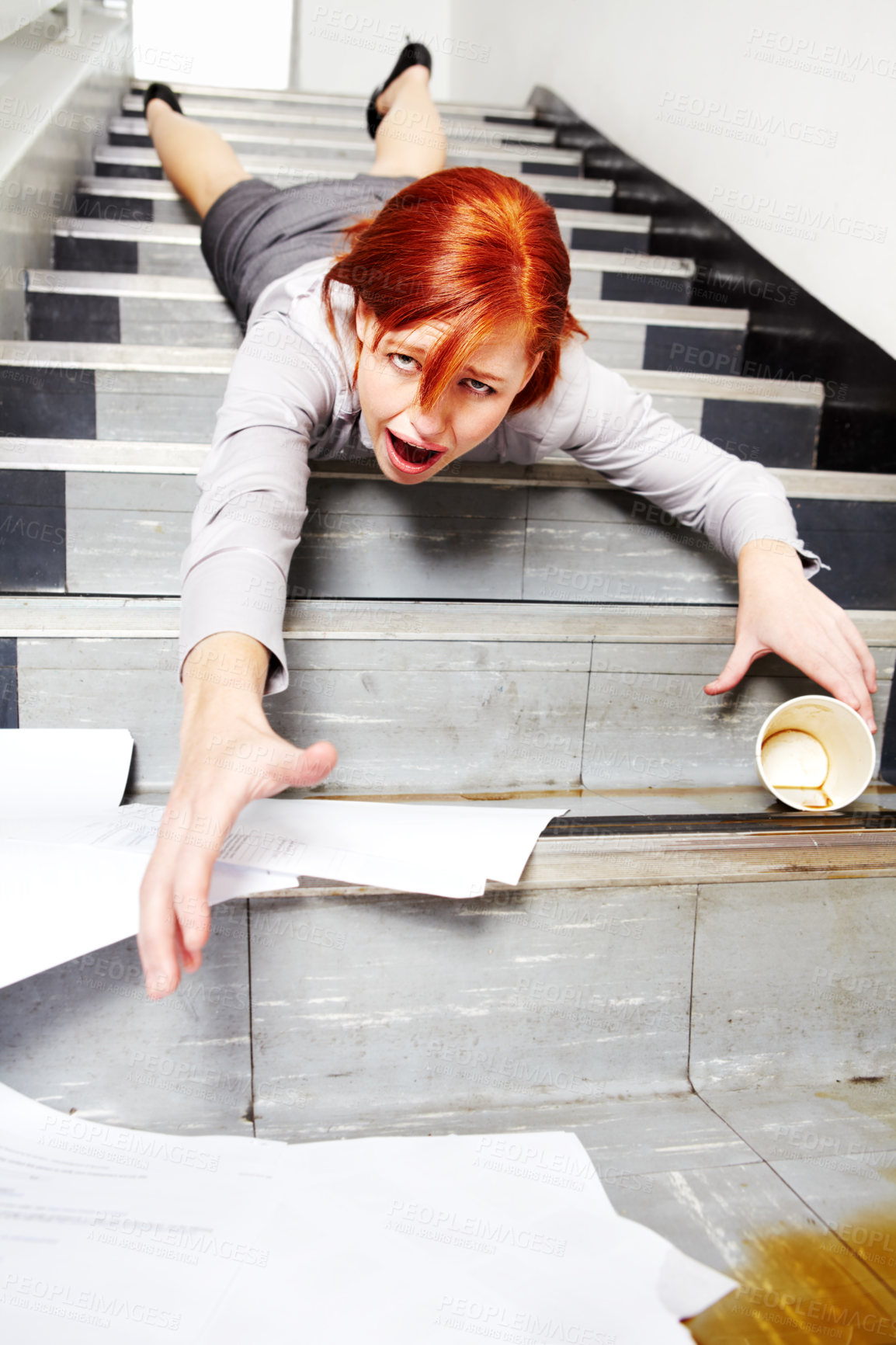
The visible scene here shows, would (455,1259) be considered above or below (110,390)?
below

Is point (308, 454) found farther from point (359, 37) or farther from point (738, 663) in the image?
point (359, 37)

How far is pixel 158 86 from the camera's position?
1.99 metres

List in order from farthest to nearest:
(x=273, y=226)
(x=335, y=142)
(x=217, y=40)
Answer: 1. (x=217, y=40)
2. (x=335, y=142)
3. (x=273, y=226)

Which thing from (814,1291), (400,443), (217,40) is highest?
(217,40)

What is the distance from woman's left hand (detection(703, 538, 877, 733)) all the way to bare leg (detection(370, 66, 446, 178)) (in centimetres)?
107

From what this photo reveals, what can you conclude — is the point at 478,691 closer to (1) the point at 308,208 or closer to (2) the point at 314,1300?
(2) the point at 314,1300

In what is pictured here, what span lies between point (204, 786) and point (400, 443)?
1.23ft

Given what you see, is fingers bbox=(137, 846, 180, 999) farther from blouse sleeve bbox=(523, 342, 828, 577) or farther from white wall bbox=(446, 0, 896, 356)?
white wall bbox=(446, 0, 896, 356)

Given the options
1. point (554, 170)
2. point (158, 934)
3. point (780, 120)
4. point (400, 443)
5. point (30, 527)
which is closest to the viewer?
point (158, 934)

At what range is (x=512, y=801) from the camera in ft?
2.83

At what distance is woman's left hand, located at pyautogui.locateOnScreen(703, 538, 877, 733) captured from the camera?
0.80m

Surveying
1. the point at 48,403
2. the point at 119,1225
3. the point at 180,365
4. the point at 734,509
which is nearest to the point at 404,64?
the point at 180,365

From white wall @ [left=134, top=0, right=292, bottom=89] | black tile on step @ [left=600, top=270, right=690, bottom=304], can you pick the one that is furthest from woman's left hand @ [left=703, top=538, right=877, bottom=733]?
white wall @ [left=134, top=0, right=292, bottom=89]

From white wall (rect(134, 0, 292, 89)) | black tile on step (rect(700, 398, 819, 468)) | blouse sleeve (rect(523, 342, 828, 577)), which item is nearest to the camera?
blouse sleeve (rect(523, 342, 828, 577))
